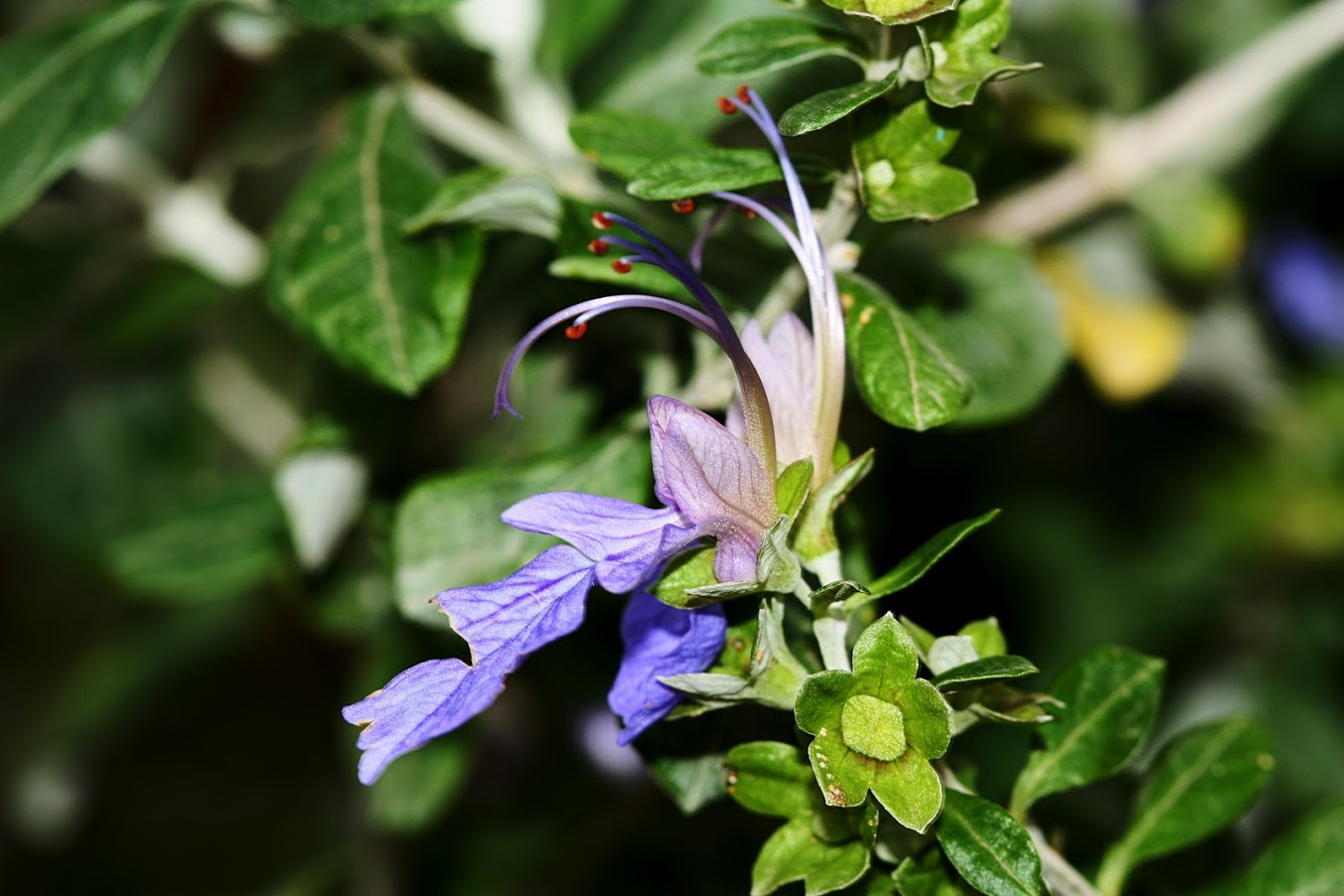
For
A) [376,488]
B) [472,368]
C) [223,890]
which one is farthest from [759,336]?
[223,890]

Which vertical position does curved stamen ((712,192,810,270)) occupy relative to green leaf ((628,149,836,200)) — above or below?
below

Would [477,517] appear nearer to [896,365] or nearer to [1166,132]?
[896,365]

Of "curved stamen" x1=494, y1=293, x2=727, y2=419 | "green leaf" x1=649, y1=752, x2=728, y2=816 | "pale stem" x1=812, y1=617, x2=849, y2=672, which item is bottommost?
"green leaf" x1=649, y1=752, x2=728, y2=816

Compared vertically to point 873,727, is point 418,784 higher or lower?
lower

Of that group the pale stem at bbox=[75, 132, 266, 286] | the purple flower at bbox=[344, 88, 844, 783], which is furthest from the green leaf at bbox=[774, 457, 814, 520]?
the pale stem at bbox=[75, 132, 266, 286]

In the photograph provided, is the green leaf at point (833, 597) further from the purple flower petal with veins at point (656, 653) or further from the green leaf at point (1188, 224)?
the green leaf at point (1188, 224)

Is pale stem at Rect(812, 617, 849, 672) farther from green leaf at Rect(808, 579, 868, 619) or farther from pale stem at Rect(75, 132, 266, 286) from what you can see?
pale stem at Rect(75, 132, 266, 286)

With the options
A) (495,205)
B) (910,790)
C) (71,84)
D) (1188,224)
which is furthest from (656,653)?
(1188,224)
